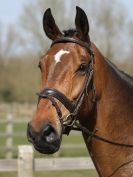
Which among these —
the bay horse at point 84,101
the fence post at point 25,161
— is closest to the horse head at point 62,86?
the bay horse at point 84,101

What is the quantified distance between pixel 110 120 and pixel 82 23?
2.67ft

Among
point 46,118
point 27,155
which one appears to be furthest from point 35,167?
point 46,118

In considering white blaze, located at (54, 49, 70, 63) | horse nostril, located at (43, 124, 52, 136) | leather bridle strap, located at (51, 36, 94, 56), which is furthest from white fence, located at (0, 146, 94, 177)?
horse nostril, located at (43, 124, 52, 136)

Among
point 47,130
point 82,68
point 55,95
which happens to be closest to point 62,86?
point 55,95

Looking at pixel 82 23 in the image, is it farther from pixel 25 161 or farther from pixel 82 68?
pixel 25 161

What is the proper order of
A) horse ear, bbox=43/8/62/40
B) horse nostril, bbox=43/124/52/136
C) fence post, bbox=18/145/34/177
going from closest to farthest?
horse nostril, bbox=43/124/52/136, horse ear, bbox=43/8/62/40, fence post, bbox=18/145/34/177

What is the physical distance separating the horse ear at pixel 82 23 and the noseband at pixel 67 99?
89 millimetres

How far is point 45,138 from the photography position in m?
3.57

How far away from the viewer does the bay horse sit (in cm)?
363

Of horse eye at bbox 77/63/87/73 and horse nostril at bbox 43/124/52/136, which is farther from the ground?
horse eye at bbox 77/63/87/73

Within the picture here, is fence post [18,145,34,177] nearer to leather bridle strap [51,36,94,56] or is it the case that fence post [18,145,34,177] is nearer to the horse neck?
the horse neck

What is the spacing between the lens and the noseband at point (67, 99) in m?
3.66

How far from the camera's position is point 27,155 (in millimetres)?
7527

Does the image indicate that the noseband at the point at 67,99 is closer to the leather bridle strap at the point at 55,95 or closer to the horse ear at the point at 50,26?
the leather bridle strap at the point at 55,95
